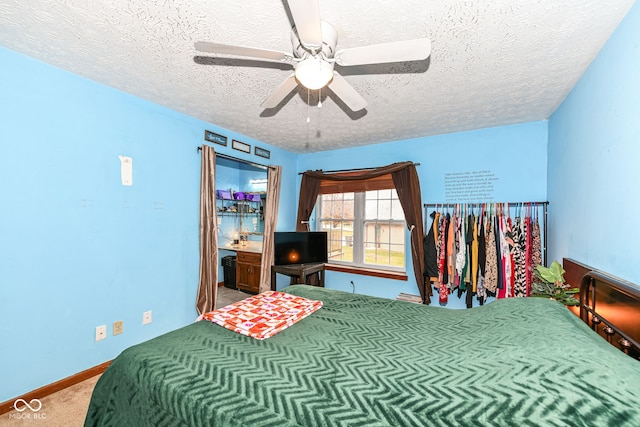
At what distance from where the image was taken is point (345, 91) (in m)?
1.67

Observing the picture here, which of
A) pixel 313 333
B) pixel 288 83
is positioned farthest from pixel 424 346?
pixel 288 83

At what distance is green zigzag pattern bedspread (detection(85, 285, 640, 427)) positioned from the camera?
74 centimetres

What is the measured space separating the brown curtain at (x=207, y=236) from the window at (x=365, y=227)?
1.95 meters

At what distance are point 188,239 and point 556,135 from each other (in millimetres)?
3927

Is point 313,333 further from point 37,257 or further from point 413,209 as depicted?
point 413,209

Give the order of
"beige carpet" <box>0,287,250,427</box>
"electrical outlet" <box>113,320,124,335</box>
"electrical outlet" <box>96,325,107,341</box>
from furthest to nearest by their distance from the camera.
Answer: "electrical outlet" <box>113,320,124,335</box>, "electrical outlet" <box>96,325,107,341</box>, "beige carpet" <box>0,287,250,427</box>

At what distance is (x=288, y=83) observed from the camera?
5.12ft

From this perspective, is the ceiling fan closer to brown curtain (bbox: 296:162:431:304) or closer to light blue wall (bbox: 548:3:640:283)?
light blue wall (bbox: 548:3:640:283)

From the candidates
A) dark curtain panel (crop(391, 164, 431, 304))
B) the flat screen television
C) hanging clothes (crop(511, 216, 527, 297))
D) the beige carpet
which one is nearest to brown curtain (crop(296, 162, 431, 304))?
dark curtain panel (crop(391, 164, 431, 304))

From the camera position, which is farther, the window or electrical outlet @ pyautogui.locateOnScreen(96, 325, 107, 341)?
the window

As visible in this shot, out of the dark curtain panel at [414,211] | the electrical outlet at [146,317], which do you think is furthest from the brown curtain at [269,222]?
the dark curtain panel at [414,211]

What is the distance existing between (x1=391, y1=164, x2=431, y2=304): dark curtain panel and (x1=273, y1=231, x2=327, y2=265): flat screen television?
1.27m

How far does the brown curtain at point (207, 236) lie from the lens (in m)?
3.03
